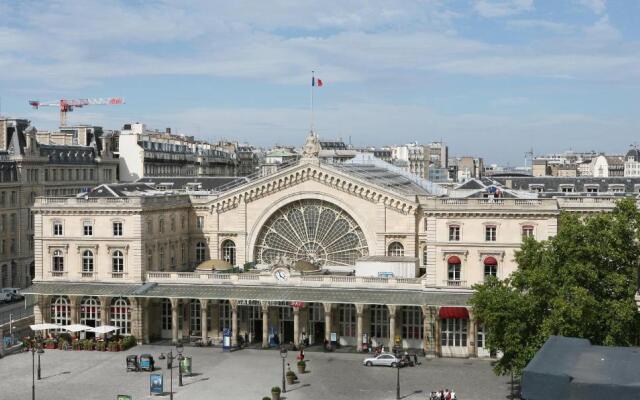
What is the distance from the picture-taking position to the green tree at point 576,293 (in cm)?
5175

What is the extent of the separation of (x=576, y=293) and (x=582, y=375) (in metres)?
37.0

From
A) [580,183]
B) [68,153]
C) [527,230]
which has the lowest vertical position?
[527,230]

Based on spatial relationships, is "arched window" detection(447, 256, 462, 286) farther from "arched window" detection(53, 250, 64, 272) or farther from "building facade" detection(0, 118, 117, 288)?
"building facade" detection(0, 118, 117, 288)

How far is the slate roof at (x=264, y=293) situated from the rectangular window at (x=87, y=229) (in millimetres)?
4212

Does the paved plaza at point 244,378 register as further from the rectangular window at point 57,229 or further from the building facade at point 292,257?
the rectangular window at point 57,229

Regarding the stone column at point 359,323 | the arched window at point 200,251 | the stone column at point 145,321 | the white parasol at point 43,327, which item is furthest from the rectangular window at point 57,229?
the stone column at point 359,323

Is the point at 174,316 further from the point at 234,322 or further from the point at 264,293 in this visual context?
the point at 264,293

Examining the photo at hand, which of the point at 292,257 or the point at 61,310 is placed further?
the point at 292,257

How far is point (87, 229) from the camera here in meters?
76.2

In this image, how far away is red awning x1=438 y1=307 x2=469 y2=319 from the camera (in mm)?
68438

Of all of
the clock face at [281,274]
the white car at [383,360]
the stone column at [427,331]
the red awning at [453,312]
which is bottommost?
the white car at [383,360]

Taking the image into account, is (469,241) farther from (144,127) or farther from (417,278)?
(144,127)

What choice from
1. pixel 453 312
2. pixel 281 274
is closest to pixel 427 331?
pixel 453 312

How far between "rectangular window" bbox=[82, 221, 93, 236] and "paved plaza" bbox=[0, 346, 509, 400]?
33.3 feet
